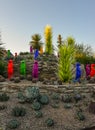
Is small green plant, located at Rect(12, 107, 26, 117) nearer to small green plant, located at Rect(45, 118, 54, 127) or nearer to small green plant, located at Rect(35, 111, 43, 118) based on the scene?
small green plant, located at Rect(35, 111, 43, 118)

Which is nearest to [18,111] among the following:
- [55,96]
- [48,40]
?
[55,96]

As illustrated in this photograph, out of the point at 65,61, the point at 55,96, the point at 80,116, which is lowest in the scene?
the point at 80,116

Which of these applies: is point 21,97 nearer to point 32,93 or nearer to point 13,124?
point 32,93

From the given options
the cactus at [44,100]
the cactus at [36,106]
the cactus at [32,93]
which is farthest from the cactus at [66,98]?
the cactus at [36,106]

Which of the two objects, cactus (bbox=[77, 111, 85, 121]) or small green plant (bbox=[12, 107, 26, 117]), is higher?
small green plant (bbox=[12, 107, 26, 117])

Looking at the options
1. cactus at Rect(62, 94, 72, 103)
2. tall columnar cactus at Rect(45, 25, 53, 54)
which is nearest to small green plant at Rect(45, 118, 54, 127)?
cactus at Rect(62, 94, 72, 103)

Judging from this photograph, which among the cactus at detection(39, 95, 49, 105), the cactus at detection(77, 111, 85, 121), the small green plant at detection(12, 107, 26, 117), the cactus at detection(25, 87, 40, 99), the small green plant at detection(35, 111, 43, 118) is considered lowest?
the cactus at detection(77, 111, 85, 121)

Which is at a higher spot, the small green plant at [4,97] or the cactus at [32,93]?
the cactus at [32,93]

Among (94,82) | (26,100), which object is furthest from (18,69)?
(26,100)

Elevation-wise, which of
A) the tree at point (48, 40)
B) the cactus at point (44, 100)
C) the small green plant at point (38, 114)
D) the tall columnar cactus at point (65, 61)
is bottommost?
the small green plant at point (38, 114)

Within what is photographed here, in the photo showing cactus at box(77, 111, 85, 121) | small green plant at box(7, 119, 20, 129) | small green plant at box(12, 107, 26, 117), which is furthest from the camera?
cactus at box(77, 111, 85, 121)

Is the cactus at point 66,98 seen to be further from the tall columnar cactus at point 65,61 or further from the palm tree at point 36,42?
the palm tree at point 36,42

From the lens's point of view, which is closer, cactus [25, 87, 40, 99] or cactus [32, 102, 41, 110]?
cactus [32, 102, 41, 110]

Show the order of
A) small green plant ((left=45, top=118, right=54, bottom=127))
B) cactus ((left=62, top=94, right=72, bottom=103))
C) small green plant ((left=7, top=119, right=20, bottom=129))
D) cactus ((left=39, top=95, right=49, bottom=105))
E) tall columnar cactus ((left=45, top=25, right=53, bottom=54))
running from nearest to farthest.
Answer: small green plant ((left=7, top=119, right=20, bottom=129))
small green plant ((left=45, top=118, right=54, bottom=127))
cactus ((left=39, top=95, right=49, bottom=105))
cactus ((left=62, top=94, right=72, bottom=103))
tall columnar cactus ((left=45, top=25, right=53, bottom=54))
